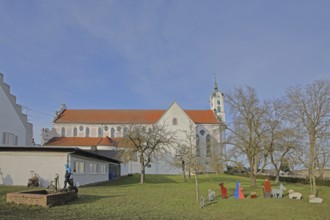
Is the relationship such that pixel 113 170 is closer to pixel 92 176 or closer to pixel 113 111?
pixel 92 176

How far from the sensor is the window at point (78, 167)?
2570 centimetres

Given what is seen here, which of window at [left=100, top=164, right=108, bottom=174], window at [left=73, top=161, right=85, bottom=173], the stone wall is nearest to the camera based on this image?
the stone wall

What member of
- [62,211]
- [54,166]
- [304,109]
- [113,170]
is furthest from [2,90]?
[304,109]

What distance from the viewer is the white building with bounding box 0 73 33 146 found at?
1203 inches

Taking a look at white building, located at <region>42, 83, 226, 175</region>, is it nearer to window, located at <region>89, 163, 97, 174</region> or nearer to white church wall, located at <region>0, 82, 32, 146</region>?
white church wall, located at <region>0, 82, 32, 146</region>

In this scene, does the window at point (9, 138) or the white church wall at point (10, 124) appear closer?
the window at point (9, 138)

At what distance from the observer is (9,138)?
3109 cm

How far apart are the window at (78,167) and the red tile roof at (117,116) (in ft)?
147

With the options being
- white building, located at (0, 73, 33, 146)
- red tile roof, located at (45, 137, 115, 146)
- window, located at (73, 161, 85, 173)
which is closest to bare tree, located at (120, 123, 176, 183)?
window, located at (73, 161, 85, 173)

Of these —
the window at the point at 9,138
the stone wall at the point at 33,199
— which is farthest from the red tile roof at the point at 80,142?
the stone wall at the point at 33,199

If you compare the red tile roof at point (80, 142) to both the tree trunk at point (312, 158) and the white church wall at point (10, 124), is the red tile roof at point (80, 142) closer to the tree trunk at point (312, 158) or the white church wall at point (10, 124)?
the white church wall at point (10, 124)

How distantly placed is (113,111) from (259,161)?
171 feet

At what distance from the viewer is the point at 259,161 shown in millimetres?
33469

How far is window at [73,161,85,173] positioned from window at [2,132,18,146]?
8692 mm
